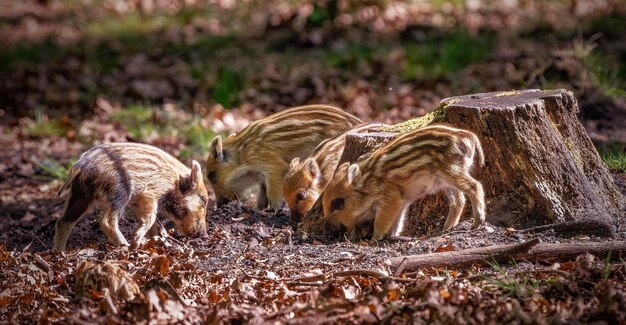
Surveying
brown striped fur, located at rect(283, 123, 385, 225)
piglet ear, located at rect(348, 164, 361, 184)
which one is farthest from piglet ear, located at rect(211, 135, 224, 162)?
piglet ear, located at rect(348, 164, 361, 184)

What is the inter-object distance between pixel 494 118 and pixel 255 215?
2161 mm

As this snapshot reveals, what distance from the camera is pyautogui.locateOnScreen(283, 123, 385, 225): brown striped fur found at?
6914mm

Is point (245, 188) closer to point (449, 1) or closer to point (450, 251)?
point (450, 251)

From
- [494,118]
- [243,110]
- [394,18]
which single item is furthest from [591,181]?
[394,18]

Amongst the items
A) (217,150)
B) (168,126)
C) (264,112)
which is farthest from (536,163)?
(264,112)

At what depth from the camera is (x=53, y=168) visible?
8.84m

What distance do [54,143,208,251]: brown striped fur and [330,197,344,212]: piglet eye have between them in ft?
2.87

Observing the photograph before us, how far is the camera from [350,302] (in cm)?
425

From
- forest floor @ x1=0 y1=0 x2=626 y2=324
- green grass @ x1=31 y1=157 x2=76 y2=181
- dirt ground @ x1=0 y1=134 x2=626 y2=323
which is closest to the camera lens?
dirt ground @ x1=0 y1=134 x2=626 y2=323

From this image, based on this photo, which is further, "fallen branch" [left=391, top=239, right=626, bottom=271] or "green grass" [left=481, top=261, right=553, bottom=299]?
"fallen branch" [left=391, top=239, right=626, bottom=271]

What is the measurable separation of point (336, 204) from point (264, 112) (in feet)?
14.5

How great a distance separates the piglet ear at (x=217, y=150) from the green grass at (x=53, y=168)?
143 centimetres

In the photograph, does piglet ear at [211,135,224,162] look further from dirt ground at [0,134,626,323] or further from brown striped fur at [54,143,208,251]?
dirt ground at [0,134,626,323]

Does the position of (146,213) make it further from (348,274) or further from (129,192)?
(348,274)
